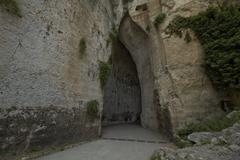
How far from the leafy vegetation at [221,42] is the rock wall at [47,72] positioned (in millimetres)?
5131

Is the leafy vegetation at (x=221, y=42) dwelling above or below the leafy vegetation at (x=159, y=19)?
below

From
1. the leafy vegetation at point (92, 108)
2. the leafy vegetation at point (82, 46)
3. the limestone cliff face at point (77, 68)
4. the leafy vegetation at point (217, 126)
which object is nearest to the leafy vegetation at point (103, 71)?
the limestone cliff face at point (77, 68)

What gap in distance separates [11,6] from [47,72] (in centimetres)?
212

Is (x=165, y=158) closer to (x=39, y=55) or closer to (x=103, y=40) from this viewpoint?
(x=39, y=55)

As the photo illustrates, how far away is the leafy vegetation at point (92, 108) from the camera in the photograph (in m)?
8.02

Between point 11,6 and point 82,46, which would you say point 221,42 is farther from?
point 11,6

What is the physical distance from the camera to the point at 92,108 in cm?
813

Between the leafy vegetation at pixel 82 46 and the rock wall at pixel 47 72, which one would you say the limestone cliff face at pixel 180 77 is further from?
Answer: the leafy vegetation at pixel 82 46

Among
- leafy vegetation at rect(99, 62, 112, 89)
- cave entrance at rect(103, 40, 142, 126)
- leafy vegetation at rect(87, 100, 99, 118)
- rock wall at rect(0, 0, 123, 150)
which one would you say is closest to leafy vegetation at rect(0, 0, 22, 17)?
rock wall at rect(0, 0, 123, 150)

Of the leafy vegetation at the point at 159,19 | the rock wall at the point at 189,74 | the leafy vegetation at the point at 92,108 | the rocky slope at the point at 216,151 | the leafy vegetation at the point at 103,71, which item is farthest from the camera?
the leafy vegetation at the point at 103,71

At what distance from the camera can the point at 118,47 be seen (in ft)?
51.2

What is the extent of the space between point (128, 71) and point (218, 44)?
35.8ft

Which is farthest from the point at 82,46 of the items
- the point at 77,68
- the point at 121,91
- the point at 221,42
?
the point at 121,91

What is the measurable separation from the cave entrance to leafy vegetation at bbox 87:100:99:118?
18.9 feet
